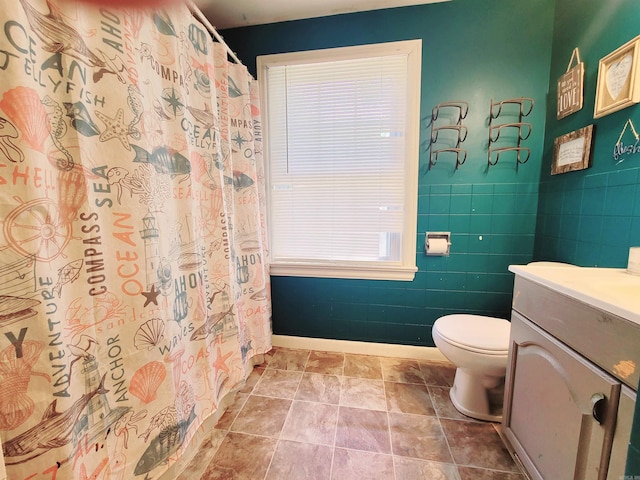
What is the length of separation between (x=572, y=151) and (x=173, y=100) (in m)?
1.92

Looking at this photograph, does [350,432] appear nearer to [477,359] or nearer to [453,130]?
[477,359]

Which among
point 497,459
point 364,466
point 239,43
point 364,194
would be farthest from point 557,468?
point 239,43

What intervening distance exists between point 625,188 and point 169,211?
187 cm

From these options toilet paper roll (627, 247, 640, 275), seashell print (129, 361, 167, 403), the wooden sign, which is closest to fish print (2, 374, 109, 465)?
seashell print (129, 361, 167, 403)

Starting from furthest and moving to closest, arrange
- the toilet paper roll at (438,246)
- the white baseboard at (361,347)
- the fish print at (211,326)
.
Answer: the white baseboard at (361,347) < the toilet paper roll at (438,246) < the fish print at (211,326)

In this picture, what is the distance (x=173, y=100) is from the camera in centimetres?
96

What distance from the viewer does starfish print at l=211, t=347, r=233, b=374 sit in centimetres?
125

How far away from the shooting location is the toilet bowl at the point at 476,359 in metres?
1.15

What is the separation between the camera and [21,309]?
0.58m

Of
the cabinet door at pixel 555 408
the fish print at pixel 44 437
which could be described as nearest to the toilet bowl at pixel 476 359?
the cabinet door at pixel 555 408

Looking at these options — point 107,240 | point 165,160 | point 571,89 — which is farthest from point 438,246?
point 107,240

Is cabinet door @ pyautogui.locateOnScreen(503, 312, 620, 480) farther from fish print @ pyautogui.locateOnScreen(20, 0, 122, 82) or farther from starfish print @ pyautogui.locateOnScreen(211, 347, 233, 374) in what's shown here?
fish print @ pyautogui.locateOnScreen(20, 0, 122, 82)

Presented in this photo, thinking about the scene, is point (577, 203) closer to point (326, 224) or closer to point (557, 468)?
point (557, 468)

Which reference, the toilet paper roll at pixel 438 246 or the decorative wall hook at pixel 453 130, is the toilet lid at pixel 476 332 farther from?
the decorative wall hook at pixel 453 130
